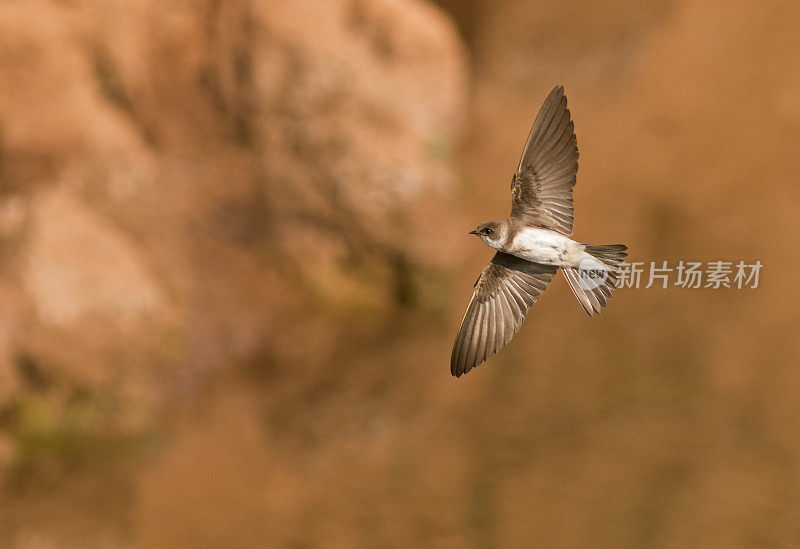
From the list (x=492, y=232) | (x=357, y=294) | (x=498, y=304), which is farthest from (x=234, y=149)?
(x=492, y=232)

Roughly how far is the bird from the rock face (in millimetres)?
2813

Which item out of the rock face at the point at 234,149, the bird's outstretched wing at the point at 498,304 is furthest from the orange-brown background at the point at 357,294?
the bird's outstretched wing at the point at 498,304

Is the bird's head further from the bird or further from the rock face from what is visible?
the rock face

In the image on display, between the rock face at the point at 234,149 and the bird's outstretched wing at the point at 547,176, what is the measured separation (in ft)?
9.34

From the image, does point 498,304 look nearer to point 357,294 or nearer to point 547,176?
point 547,176

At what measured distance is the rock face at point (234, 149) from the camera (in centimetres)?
429

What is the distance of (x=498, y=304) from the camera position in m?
1.36

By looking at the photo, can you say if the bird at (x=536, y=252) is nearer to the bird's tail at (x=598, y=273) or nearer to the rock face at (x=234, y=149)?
the bird's tail at (x=598, y=273)

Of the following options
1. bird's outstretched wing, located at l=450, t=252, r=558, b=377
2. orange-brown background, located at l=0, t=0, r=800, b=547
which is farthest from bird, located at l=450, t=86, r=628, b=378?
orange-brown background, located at l=0, t=0, r=800, b=547

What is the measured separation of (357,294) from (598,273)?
135 inches

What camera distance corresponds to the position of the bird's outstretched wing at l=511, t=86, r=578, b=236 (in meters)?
1.30

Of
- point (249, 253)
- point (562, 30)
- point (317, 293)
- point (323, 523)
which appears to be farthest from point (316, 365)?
point (562, 30)

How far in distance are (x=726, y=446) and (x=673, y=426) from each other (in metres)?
0.21

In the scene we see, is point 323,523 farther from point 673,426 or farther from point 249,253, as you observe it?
point 249,253
